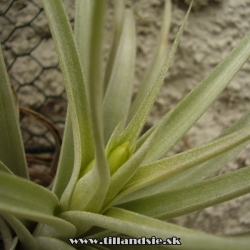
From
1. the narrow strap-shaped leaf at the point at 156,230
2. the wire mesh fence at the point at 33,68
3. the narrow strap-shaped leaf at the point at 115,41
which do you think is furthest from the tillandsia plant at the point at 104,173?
the wire mesh fence at the point at 33,68

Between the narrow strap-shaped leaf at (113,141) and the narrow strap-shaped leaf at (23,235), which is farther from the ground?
the narrow strap-shaped leaf at (113,141)

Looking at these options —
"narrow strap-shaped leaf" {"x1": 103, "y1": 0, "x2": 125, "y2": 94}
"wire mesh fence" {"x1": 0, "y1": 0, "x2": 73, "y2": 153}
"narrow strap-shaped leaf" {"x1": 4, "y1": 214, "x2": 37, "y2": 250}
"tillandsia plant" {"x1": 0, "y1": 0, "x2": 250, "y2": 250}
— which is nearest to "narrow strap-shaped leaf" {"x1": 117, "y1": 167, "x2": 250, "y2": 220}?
"tillandsia plant" {"x1": 0, "y1": 0, "x2": 250, "y2": 250}

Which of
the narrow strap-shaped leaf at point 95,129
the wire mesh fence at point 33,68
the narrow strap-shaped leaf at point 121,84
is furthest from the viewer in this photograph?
the wire mesh fence at point 33,68

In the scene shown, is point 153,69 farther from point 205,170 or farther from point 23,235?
point 23,235

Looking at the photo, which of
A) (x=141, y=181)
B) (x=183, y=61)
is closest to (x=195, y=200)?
(x=141, y=181)

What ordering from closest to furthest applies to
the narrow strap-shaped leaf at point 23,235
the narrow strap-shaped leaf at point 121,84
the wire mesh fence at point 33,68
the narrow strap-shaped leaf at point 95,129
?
the narrow strap-shaped leaf at point 95,129 < the narrow strap-shaped leaf at point 23,235 < the narrow strap-shaped leaf at point 121,84 < the wire mesh fence at point 33,68

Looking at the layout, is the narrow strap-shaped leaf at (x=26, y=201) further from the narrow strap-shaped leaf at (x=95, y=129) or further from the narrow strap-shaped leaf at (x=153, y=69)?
the narrow strap-shaped leaf at (x=153, y=69)

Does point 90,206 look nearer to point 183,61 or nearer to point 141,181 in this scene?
point 141,181

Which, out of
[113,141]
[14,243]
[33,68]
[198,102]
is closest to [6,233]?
[14,243]
